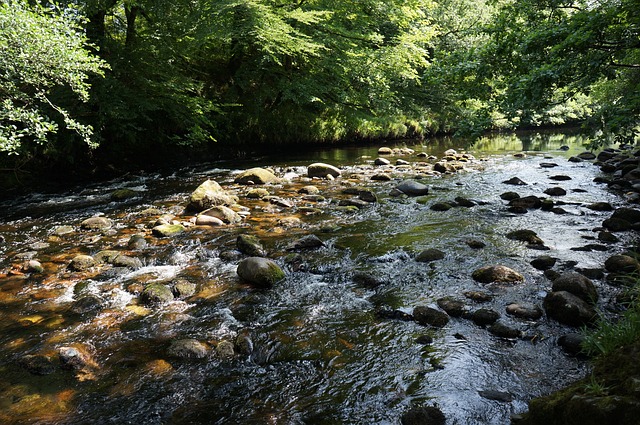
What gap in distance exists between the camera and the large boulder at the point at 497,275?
561cm

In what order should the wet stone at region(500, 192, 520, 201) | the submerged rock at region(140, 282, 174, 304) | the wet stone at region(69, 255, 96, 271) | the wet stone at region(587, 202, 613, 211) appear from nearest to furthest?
the submerged rock at region(140, 282, 174, 304) < the wet stone at region(69, 255, 96, 271) < the wet stone at region(587, 202, 613, 211) < the wet stone at region(500, 192, 520, 201)

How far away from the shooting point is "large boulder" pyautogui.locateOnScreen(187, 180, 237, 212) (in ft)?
31.9

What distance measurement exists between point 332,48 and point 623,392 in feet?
58.0

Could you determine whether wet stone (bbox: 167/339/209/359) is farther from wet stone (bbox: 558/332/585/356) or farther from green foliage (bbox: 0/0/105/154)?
green foliage (bbox: 0/0/105/154)

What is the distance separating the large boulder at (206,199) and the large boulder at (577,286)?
7278 mm

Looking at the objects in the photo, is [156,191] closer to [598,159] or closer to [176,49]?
[176,49]

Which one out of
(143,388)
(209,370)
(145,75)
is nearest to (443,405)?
(209,370)

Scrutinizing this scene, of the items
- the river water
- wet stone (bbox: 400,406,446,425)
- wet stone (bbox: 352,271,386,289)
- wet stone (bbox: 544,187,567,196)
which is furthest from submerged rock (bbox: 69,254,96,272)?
wet stone (bbox: 544,187,567,196)

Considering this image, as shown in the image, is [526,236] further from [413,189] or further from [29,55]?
[29,55]

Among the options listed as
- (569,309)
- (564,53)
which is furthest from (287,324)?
(564,53)

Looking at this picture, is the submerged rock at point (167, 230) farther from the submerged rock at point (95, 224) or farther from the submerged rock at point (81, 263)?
the submerged rock at point (81, 263)

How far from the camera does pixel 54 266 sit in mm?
6605

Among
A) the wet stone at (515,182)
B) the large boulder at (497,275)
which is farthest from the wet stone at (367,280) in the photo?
the wet stone at (515,182)

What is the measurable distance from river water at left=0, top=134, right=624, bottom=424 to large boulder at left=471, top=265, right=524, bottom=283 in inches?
5.1
